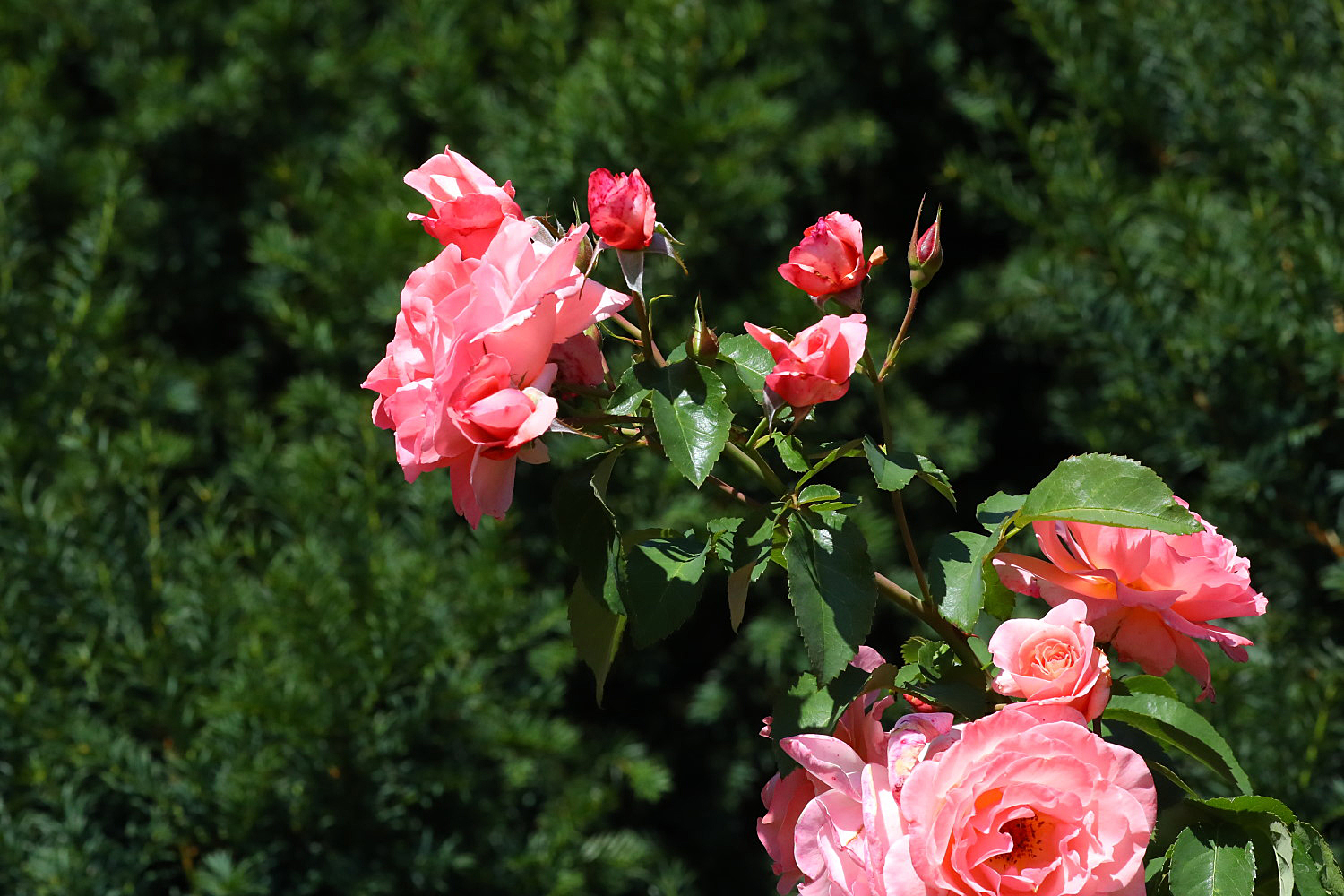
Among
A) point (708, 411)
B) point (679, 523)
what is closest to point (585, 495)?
point (708, 411)

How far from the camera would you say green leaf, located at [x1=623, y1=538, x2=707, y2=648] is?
0.50 m

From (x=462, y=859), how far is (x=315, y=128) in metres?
1.17

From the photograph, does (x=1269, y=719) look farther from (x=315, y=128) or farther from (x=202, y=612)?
(x=315, y=128)

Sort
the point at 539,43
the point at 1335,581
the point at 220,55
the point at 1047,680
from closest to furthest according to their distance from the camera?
the point at 1047,680
the point at 1335,581
the point at 539,43
the point at 220,55

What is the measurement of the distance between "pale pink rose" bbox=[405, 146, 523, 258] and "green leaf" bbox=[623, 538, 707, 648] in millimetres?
162

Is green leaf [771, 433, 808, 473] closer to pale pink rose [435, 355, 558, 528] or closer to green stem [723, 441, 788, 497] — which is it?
green stem [723, 441, 788, 497]

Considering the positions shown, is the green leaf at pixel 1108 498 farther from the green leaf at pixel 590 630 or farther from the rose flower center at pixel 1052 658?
the green leaf at pixel 590 630

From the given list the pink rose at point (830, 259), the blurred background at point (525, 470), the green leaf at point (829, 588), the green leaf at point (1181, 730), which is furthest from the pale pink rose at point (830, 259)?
the blurred background at point (525, 470)

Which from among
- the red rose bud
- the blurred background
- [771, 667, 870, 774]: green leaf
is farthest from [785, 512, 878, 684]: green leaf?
the blurred background

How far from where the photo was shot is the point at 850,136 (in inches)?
66.6

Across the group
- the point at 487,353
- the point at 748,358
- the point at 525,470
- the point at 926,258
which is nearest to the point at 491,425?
the point at 487,353

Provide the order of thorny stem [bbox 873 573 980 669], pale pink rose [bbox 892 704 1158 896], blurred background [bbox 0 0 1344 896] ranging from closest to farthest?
pale pink rose [bbox 892 704 1158 896]
thorny stem [bbox 873 573 980 669]
blurred background [bbox 0 0 1344 896]

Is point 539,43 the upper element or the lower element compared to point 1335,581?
upper

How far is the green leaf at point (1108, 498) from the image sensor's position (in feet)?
1.57
